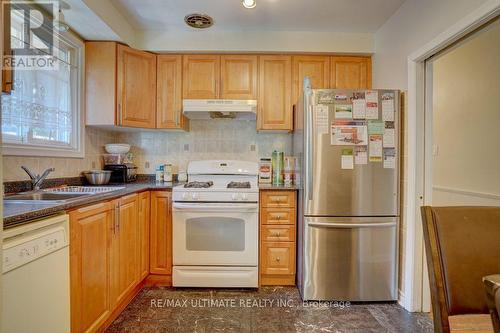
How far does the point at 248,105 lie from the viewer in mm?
2559

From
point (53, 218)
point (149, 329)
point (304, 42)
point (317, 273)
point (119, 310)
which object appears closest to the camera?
point (53, 218)

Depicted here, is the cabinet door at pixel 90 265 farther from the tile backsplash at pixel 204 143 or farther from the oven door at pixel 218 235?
the tile backsplash at pixel 204 143

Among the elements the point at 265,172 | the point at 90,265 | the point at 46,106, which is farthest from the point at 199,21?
the point at 90,265

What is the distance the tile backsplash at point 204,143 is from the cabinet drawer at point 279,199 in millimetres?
705

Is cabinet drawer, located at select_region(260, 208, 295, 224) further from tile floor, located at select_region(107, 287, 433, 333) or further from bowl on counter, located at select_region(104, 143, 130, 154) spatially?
bowl on counter, located at select_region(104, 143, 130, 154)

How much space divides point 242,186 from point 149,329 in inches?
51.5

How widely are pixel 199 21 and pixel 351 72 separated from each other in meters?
1.56

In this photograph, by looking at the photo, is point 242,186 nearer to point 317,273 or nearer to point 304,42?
point 317,273

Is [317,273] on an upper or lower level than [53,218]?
lower

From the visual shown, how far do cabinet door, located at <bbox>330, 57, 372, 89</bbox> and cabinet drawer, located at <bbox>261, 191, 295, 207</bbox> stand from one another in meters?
1.22

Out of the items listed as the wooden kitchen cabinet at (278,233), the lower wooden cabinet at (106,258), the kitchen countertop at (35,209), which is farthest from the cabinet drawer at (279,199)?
the kitchen countertop at (35,209)

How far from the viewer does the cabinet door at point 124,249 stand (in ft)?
6.05

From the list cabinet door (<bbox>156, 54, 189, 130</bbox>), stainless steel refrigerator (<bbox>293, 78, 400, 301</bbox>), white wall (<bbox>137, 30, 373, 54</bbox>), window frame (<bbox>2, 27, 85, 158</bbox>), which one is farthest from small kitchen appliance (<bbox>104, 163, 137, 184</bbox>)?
stainless steel refrigerator (<bbox>293, 78, 400, 301</bbox>)

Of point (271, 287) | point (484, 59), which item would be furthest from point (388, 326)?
point (484, 59)
